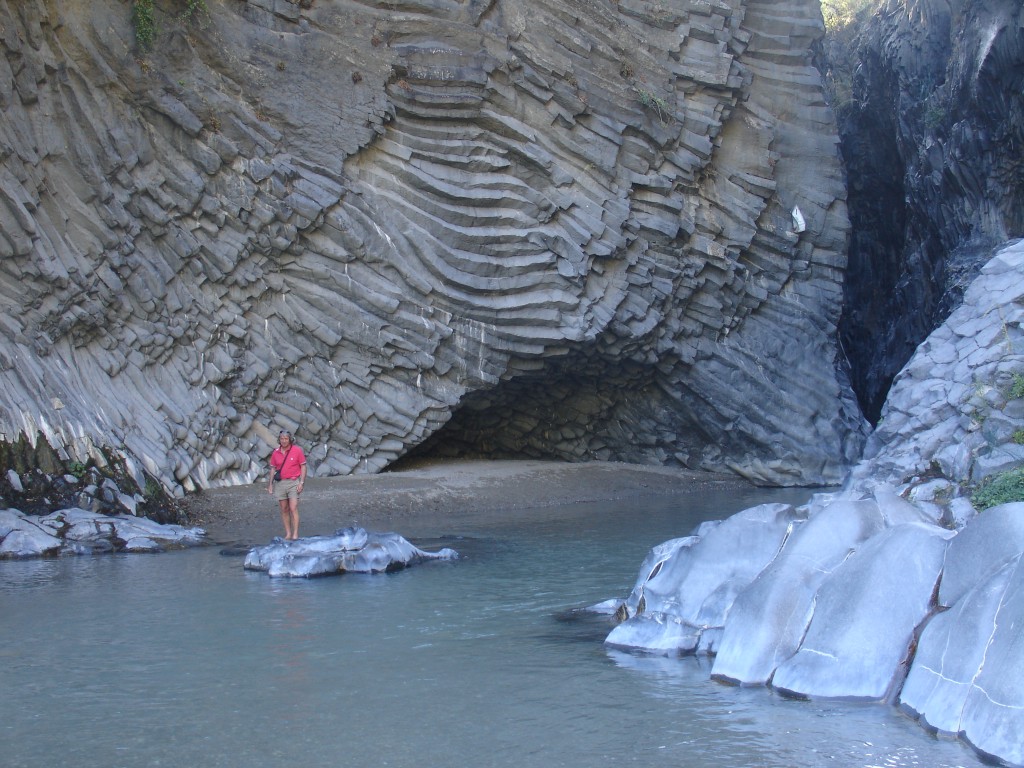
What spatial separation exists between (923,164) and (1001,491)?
678 inches

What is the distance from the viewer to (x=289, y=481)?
12250mm

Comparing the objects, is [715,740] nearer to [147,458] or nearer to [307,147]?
[147,458]

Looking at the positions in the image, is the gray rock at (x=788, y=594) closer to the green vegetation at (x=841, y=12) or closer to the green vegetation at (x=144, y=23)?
the green vegetation at (x=144, y=23)

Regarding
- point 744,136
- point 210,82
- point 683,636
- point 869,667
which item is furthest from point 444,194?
point 869,667

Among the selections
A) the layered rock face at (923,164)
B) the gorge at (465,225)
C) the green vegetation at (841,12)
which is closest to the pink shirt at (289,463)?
the gorge at (465,225)

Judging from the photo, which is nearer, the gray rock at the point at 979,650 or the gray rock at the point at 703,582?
the gray rock at the point at 979,650

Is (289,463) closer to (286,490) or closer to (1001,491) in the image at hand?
(286,490)

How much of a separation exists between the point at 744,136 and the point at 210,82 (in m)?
11.0

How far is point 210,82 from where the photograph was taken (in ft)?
55.0

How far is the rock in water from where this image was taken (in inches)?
403

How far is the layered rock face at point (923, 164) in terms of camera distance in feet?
63.1

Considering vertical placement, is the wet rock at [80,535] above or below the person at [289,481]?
below

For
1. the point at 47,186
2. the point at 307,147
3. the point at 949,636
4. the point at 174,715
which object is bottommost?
the point at 174,715

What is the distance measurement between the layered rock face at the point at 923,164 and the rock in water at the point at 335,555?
1299 centimetres
